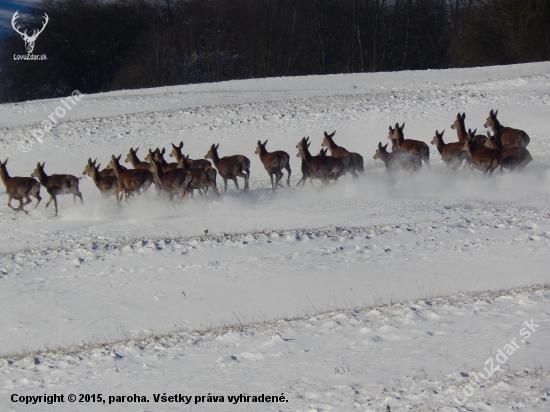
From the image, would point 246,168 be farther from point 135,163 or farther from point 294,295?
point 294,295

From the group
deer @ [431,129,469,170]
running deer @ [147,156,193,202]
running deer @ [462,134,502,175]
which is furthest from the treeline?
running deer @ [147,156,193,202]

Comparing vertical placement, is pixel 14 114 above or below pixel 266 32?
below

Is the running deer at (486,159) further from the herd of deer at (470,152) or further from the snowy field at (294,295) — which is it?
the snowy field at (294,295)

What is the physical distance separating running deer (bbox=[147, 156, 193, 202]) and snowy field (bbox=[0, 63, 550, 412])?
0.45m

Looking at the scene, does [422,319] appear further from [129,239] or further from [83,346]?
[129,239]

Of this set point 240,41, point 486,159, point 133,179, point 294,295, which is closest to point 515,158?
point 486,159

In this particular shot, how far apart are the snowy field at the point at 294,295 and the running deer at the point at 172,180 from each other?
449 mm

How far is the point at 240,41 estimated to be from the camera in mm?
59875

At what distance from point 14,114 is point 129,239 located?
2130 centimetres

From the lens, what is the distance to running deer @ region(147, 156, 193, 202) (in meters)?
17.6

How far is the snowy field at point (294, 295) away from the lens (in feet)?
23.2

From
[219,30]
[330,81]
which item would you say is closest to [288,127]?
[330,81]

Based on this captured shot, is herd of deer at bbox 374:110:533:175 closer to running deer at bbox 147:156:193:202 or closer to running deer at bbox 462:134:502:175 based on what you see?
running deer at bbox 462:134:502:175

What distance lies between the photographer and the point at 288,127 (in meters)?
27.0
